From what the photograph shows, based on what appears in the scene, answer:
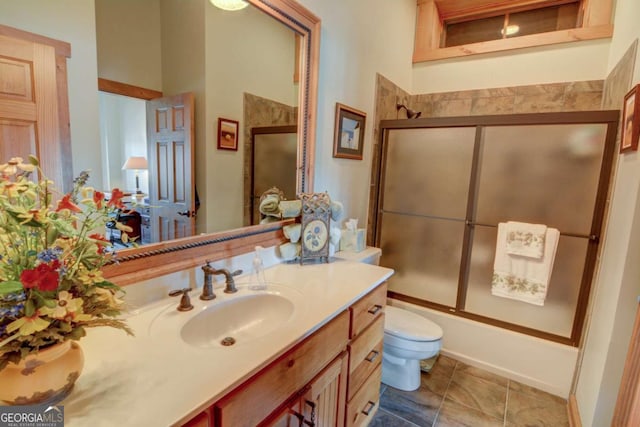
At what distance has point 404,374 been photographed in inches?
78.1

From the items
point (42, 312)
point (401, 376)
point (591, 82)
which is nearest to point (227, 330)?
point (42, 312)

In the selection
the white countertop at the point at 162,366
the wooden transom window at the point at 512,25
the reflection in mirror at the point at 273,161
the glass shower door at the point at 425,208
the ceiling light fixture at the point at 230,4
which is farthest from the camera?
the wooden transom window at the point at 512,25

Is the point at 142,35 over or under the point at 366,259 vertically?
over

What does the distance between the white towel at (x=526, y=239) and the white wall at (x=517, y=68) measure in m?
1.24

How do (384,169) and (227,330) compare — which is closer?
(227,330)

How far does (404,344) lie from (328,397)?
0.81 m

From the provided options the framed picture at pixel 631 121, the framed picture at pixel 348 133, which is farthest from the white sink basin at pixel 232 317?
the framed picture at pixel 631 121

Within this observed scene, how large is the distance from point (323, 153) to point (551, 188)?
143 cm

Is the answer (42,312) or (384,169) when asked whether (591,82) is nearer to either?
(384,169)

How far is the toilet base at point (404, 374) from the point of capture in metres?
1.98

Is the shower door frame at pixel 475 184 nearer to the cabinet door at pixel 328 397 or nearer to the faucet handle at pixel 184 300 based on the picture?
the cabinet door at pixel 328 397

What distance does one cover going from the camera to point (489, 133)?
2117 millimetres

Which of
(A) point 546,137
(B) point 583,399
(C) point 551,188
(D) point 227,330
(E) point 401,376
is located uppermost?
(A) point 546,137

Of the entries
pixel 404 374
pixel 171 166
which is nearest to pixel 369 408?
pixel 404 374
